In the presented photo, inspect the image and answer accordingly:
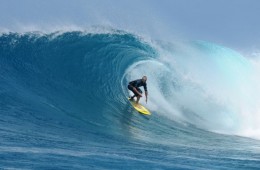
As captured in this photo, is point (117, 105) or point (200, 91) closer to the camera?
point (117, 105)

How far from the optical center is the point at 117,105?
47.9ft

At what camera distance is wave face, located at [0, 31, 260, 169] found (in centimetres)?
833

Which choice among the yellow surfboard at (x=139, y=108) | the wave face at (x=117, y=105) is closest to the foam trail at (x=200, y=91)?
the wave face at (x=117, y=105)

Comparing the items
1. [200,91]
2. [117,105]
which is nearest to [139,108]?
[117,105]

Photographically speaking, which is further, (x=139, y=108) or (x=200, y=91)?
(x=200, y=91)

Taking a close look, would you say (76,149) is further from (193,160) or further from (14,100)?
(14,100)

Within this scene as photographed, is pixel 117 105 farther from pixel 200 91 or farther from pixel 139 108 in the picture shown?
pixel 200 91

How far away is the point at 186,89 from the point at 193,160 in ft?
31.5

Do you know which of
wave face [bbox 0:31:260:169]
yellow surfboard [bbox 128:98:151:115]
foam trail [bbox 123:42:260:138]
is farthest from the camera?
foam trail [bbox 123:42:260:138]

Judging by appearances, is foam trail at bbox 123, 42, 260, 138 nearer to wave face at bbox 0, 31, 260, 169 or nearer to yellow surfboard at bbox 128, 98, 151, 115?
wave face at bbox 0, 31, 260, 169

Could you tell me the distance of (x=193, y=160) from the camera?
8789mm

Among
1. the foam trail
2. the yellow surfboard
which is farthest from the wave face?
the yellow surfboard

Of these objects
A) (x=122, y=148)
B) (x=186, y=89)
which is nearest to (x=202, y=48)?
(x=186, y=89)

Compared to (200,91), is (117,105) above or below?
below
